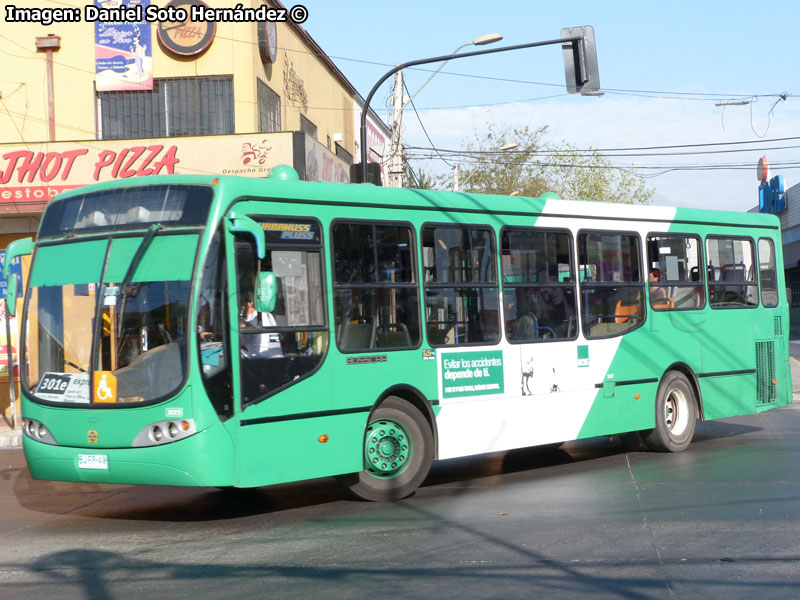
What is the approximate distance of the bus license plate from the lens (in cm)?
845

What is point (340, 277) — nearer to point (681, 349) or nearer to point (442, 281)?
point (442, 281)

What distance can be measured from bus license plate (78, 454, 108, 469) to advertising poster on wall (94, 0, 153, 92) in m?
17.0

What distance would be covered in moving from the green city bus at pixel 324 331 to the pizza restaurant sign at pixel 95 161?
38.8 ft

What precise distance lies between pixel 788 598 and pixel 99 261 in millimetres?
5791

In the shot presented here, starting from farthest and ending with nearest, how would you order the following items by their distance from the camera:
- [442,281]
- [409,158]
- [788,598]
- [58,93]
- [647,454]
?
1. [409,158]
2. [58,93]
3. [647,454]
4. [442,281]
5. [788,598]

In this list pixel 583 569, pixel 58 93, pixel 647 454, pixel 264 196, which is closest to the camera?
pixel 583 569

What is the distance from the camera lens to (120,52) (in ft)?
79.3

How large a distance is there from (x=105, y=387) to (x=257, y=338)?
126 centimetres

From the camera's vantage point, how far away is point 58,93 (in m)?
24.2

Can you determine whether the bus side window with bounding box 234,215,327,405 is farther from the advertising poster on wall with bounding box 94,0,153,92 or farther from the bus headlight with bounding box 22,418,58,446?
the advertising poster on wall with bounding box 94,0,153,92

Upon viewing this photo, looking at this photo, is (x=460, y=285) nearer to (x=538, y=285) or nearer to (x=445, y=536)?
(x=538, y=285)

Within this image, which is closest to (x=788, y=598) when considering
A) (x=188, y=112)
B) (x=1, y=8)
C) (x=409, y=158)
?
(x=188, y=112)

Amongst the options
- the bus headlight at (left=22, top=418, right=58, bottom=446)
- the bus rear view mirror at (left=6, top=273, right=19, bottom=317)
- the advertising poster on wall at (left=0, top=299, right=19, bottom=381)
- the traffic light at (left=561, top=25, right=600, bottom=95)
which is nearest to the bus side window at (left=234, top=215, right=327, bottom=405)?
the bus headlight at (left=22, top=418, right=58, bottom=446)

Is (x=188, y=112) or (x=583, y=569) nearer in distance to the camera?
(x=583, y=569)
